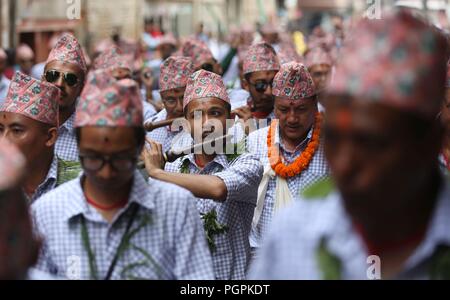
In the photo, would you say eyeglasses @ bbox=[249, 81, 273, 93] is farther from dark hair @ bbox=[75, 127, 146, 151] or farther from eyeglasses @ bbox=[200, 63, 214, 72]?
dark hair @ bbox=[75, 127, 146, 151]

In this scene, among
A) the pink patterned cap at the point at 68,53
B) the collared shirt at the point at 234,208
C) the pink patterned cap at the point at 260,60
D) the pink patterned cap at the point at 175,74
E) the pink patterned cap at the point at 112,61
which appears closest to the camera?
the collared shirt at the point at 234,208

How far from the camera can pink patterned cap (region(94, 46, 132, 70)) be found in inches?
367

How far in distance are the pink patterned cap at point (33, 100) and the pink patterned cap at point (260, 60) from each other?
3.25 meters

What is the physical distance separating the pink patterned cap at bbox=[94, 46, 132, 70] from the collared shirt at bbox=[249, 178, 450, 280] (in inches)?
246

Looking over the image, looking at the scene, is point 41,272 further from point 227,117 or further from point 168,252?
point 227,117

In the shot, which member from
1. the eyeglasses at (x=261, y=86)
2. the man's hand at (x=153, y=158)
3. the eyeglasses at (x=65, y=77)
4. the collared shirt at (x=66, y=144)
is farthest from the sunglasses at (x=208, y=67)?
the man's hand at (x=153, y=158)

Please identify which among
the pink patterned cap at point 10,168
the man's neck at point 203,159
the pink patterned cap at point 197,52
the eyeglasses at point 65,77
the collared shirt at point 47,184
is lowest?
the pink patterned cap at point 197,52

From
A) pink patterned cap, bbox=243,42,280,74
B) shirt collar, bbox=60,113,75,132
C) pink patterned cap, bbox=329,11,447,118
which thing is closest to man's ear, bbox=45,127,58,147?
shirt collar, bbox=60,113,75,132

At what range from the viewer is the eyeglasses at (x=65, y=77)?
23.3 ft

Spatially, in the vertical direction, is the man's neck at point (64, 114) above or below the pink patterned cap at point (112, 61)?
above

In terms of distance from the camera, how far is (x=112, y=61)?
943 centimetres

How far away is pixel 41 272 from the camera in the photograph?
365 centimetres

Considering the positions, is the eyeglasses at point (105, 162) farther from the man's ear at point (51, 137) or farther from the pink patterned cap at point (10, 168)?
the man's ear at point (51, 137)
